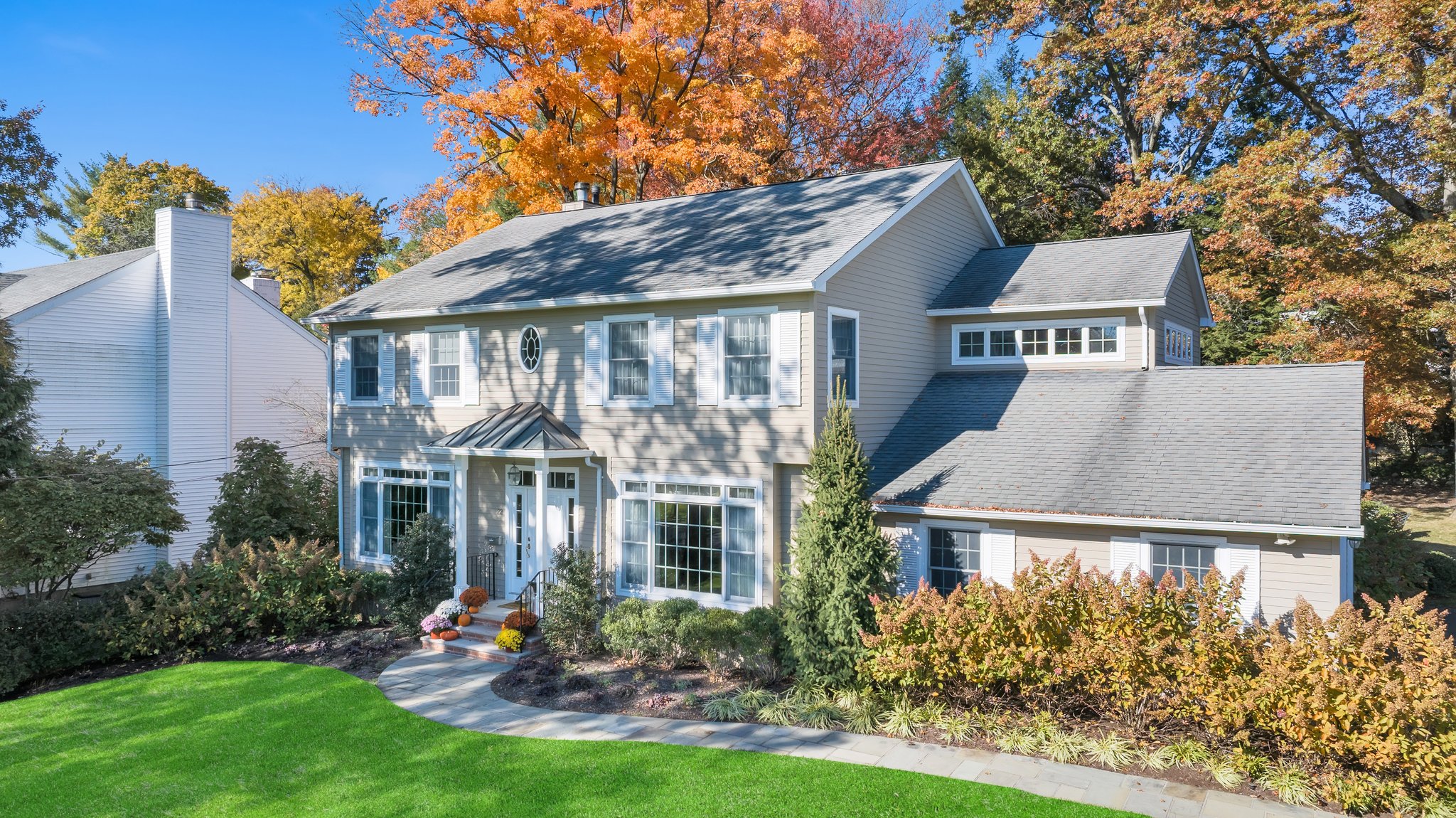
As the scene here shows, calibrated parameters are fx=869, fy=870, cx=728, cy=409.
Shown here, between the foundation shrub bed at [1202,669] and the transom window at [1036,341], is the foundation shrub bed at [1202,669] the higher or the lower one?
the lower one

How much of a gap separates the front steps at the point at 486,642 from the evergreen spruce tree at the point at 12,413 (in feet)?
23.5

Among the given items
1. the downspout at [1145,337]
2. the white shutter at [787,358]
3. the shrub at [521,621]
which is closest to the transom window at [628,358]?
the white shutter at [787,358]

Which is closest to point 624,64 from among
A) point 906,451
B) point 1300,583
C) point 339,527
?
point 339,527

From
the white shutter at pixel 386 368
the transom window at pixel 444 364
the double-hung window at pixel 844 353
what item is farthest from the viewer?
the white shutter at pixel 386 368

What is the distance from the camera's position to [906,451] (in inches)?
552

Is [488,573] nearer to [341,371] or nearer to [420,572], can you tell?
[420,572]

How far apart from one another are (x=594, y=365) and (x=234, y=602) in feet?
25.0

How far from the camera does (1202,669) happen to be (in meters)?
9.12

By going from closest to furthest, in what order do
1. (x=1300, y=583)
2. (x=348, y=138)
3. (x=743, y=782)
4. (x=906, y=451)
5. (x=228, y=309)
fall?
(x=743, y=782) → (x=1300, y=583) → (x=906, y=451) → (x=228, y=309) → (x=348, y=138)

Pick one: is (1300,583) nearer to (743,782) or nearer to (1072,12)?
(743,782)

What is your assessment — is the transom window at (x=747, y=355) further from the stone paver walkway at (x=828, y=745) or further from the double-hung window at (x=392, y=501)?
the double-hung window at (x=392, y=501)

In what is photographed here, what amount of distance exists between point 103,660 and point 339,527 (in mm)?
4580

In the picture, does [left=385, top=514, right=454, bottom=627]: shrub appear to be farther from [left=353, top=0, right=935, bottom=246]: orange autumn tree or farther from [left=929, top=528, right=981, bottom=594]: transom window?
[left=353, top=0, right=935, bottom=246]: orange autumn tree

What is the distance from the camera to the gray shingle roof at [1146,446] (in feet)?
35.9
